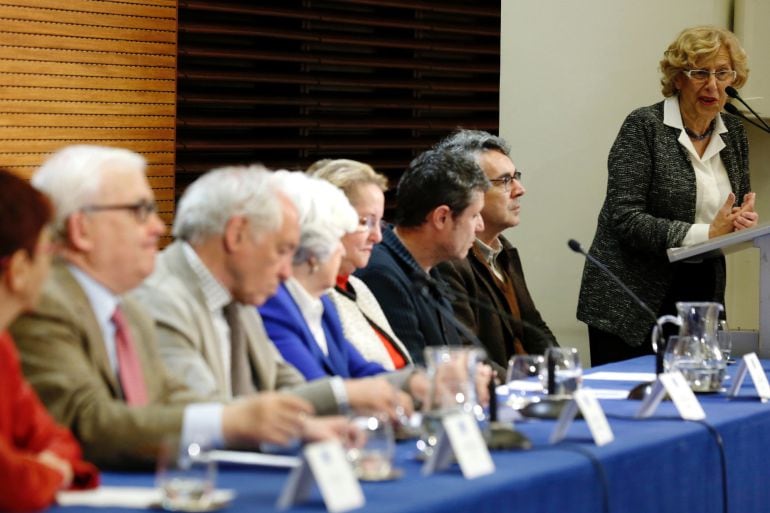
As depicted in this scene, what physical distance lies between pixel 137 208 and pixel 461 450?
661 millimetres

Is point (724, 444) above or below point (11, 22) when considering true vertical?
below

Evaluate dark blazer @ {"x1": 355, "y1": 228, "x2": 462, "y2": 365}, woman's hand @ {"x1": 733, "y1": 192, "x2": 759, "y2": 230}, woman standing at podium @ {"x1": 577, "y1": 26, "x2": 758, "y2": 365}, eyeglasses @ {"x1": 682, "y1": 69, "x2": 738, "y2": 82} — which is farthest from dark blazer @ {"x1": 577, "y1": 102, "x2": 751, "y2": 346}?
dark blazer @ {"x1": 355, "y1": 228, "x2": 462, "y2": 365}

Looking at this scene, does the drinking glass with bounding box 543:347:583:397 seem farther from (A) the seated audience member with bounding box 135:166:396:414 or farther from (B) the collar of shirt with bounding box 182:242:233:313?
(B) the collar of shirt with bounding box 182:242:233:313

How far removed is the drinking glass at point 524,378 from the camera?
116 inches

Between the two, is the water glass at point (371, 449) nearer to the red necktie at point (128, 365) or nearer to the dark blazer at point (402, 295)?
the red necktie at point (128, 365)

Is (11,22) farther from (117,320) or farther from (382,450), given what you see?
(382,450)

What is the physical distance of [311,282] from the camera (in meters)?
3.14

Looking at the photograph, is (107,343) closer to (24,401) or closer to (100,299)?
(100,299)

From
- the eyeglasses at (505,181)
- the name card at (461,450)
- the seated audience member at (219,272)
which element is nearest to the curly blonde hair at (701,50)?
the eyeglasses at (505,181)

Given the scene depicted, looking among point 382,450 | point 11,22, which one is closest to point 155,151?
point 11,22

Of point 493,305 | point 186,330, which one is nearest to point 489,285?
point 493,305

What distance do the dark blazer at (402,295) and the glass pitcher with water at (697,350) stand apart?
70 centimetres

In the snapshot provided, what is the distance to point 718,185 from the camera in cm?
540

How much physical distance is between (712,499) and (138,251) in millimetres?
1427
